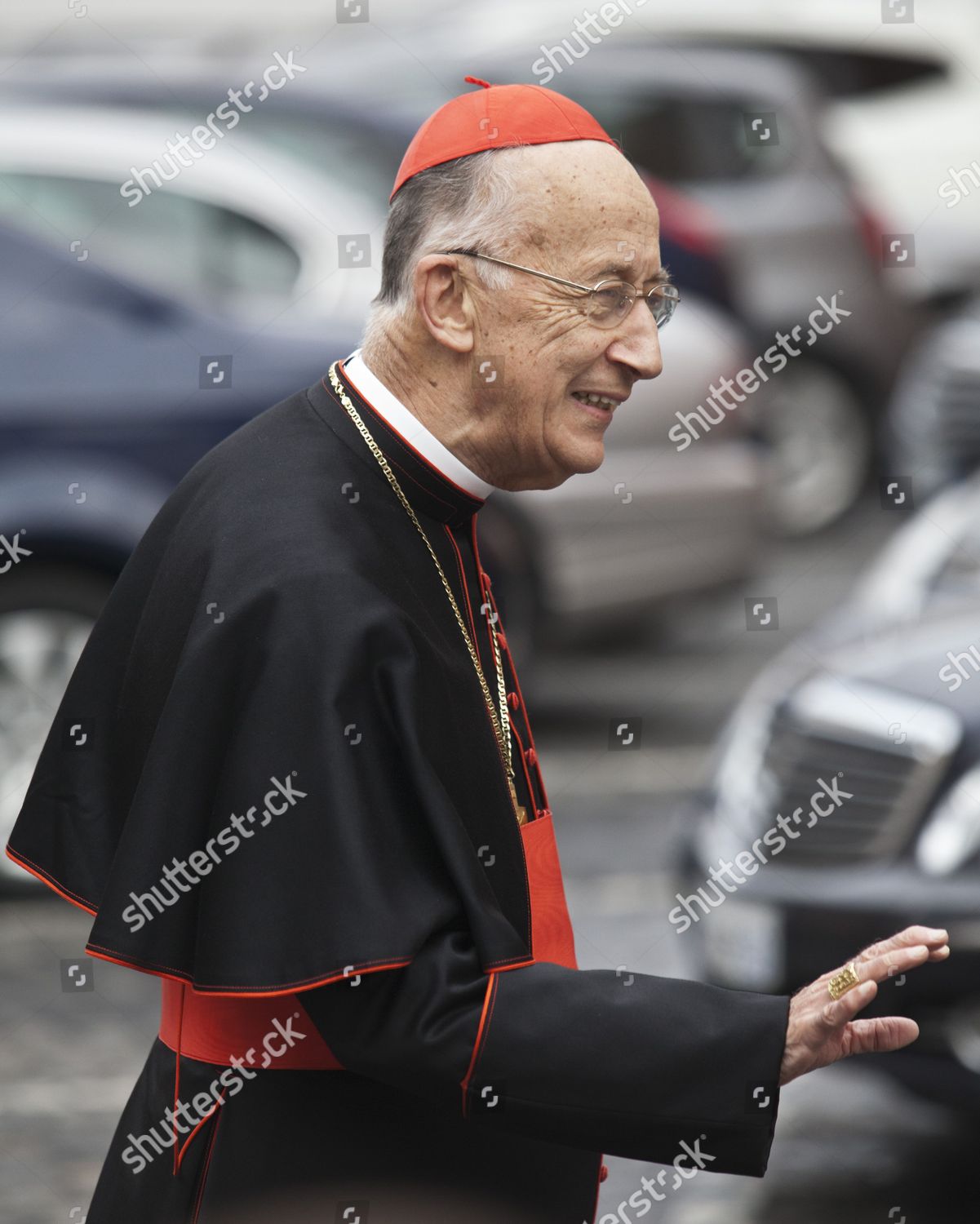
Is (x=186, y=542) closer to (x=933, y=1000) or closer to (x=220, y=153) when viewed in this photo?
(x=933, y=1000)

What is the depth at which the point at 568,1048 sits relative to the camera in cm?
186

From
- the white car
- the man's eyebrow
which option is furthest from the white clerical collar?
the white car

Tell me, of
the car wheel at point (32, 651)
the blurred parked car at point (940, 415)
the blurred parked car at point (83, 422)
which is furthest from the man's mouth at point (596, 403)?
the blurred parked car at point (940, 415)

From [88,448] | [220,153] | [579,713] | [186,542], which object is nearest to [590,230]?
[186,542]

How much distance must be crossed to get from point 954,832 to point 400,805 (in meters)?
2.38

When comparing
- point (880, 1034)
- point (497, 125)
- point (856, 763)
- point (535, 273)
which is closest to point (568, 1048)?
point (880, 1034)

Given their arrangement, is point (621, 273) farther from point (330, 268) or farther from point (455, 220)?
point (330, 268)

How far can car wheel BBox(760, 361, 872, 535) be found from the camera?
1030cm

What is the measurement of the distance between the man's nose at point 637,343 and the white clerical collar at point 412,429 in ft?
0.69

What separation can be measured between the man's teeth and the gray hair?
6.3 inches

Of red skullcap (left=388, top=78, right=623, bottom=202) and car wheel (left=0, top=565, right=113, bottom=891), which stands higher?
red skullcap (left=388, top=78, right=623, bottom=202)

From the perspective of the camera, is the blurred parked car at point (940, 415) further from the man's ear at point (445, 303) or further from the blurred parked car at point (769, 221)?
the man's ear at point (445, 303)

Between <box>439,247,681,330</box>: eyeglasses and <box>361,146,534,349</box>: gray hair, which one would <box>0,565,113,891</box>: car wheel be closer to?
<box>361,146,534,349</box>: gray hair

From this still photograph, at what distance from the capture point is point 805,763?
4527mm
